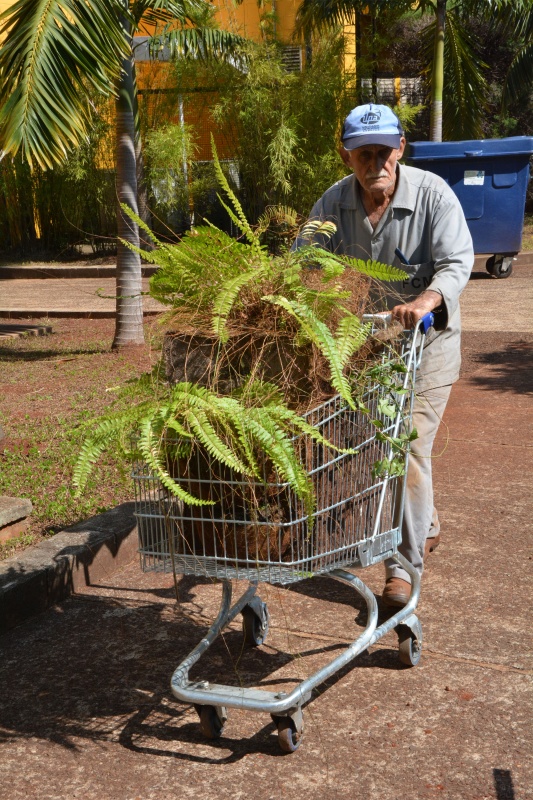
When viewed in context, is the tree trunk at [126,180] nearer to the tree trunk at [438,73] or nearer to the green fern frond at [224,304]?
the green fern frond at [224,304]

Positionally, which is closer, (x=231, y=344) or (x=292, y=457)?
(x=292, y=457)

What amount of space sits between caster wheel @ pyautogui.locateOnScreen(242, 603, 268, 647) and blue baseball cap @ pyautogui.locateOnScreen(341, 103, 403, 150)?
202 centimetres

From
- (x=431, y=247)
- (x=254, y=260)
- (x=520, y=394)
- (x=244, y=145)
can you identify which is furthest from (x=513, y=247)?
(x=254, y=260)

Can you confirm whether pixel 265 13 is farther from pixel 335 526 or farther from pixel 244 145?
pixel 335 526

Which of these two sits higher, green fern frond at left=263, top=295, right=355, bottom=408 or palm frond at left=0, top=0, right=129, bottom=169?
palm frond at left=0, top=0, right=129, bottom=169

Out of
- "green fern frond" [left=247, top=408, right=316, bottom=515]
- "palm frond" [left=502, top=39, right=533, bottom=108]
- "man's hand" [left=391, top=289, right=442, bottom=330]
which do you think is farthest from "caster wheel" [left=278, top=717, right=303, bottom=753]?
"palm frond" [left=502, top=39, right=533, bottom=108]

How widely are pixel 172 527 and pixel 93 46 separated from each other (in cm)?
537

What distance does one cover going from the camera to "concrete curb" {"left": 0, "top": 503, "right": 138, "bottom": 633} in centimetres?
459

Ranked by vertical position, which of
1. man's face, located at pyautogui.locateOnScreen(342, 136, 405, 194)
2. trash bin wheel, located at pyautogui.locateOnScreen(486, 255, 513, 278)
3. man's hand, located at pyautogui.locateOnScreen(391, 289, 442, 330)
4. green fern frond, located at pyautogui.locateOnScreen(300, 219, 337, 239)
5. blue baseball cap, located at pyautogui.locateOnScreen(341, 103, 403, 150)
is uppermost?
blue baseball cap, located at pyautogui.locateOnScreen(341, 103, 403, 150)

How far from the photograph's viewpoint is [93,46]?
25.1ft

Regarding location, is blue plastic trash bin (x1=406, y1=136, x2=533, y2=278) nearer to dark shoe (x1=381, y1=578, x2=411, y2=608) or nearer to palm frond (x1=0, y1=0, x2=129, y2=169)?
palm frond (x1=0, y1=0, x2=129, y2=169)

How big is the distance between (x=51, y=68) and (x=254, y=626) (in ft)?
16.6

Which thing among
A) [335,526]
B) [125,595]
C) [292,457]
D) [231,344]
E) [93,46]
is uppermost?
[93,46]

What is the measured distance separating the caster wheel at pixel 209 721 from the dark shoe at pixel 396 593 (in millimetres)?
1135
